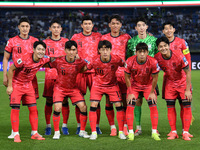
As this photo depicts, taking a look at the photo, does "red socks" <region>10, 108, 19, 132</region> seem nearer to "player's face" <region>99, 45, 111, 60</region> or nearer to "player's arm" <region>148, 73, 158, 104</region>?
"player's face" <region>99, 45, 111, 60</region>

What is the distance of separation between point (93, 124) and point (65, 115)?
879 millimetres

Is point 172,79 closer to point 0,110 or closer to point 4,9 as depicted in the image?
point 0,110

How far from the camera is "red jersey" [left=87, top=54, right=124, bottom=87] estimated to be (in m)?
6.01

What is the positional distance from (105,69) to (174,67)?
1.22 m

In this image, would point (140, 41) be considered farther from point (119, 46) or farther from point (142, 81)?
point (142, 81)

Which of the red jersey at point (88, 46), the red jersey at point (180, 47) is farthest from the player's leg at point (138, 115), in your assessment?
the red jersey at point (88, 46)

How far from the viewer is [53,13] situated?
31.0m

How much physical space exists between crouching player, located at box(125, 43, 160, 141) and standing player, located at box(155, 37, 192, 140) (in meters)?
0.26

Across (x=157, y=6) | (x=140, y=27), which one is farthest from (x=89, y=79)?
(x=157, y=6)

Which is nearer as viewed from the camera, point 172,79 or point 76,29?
point 172,79

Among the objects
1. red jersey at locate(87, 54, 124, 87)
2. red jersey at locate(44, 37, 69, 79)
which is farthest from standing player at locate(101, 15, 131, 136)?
red jersey at locate(44, 37, 69, 79)

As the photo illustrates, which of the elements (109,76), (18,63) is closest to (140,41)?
(109,76)

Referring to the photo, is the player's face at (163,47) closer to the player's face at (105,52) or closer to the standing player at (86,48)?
the player's face at (105,52)

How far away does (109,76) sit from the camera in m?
6.05
